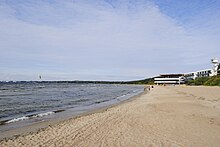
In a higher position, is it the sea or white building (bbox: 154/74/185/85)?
white building (bbox: 154/74/185/85)

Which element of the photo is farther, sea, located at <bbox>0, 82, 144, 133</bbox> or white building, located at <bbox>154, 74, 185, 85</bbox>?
white building, located at <bbox>154, 74, 185, 85</bbox>

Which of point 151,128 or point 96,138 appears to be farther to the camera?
point 151,128

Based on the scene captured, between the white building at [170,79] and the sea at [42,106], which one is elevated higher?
the white building at [170,79]

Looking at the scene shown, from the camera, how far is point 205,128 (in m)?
9.41

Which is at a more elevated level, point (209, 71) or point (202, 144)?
point (209, 71)

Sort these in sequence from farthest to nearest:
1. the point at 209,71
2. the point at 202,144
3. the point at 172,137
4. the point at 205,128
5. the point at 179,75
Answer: the point at 179,75
the point at 209,71
the point at 205,128
the point at 172,137
the point at 202,144

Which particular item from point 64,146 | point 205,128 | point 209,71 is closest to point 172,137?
point 205,128

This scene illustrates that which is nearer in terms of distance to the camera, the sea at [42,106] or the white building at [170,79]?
the sea at [42,106]

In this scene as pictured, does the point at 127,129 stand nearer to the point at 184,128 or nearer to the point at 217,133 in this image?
the point at 184,128

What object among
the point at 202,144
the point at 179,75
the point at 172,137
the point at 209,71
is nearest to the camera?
the point at 202,144

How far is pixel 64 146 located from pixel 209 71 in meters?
129

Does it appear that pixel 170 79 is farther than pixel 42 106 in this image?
Yes

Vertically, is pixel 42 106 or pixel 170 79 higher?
pixel 170 79

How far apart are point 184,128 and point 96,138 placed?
3.68 meters
